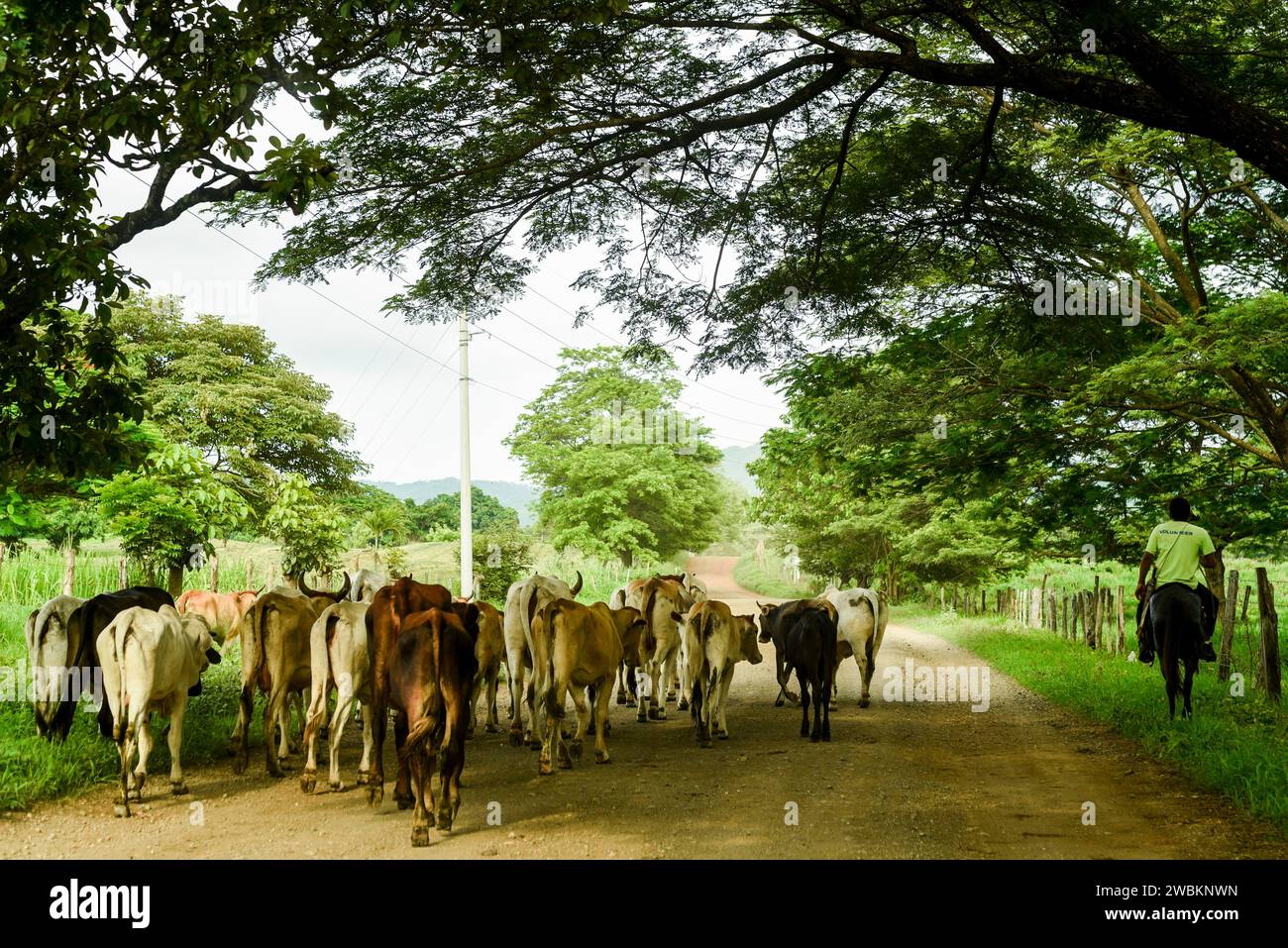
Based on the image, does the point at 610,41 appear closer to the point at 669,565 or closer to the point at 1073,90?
the point at 1073,90

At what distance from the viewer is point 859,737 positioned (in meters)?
10.6

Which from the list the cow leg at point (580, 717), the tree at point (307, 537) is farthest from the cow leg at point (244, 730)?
the tree at point (307, 537)

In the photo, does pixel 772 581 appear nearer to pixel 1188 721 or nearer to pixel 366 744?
pixel 1188 721

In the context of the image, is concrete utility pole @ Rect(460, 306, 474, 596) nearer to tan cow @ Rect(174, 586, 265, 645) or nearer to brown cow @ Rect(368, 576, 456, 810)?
tan cow @ Rect(174, 586, 265, 645)

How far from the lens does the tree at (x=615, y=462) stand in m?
48.0

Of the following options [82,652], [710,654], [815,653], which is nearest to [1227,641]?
[815,653]

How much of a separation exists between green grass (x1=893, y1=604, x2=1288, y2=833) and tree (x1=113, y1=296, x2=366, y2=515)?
967 inches

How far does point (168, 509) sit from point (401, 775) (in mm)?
10742

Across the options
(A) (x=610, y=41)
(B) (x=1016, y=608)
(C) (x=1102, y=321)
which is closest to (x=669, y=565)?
(B) (x=1016, y=608)

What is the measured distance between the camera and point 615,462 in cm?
4978

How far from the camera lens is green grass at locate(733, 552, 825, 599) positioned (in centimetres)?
4852

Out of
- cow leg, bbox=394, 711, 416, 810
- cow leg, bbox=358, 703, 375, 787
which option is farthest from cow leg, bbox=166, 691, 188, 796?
cow leg, bbox=394, 711, 416, 810

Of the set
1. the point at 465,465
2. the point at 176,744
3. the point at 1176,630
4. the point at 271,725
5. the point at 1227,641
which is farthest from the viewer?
the point at 465,465
